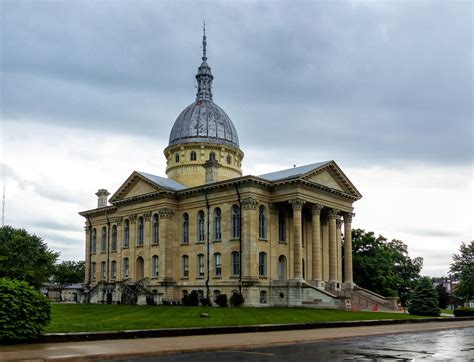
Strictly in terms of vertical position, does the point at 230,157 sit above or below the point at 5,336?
above

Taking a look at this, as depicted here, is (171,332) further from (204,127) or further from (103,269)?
(204,127)

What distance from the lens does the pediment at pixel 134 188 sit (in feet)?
199

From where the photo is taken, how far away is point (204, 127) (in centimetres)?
7269

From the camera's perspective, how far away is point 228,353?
690 inches

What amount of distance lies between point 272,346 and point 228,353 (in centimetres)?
258

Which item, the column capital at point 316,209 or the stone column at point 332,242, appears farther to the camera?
the stone column at point 332,242

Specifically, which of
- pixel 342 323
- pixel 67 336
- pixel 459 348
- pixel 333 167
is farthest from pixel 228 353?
pixel 333 167

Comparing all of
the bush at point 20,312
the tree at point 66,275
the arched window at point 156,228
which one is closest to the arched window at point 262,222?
the arched window at point 156,228

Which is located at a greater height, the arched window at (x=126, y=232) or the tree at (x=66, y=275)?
the arched window at (x=126, y=232)

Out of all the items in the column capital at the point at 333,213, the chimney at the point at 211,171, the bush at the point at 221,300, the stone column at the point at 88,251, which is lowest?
the bush at the point at 221,300

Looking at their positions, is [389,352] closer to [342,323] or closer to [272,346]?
[272,346]

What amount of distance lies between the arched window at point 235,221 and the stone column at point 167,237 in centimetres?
775

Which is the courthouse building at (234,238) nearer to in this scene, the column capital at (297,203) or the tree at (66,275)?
the column capital at (297,203)

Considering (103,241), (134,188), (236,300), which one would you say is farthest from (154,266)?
(103,241)
